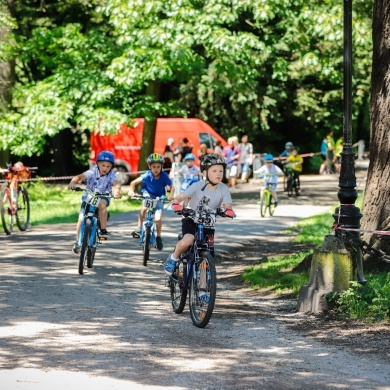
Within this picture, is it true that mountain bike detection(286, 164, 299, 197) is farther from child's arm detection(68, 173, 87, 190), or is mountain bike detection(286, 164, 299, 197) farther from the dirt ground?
the dirt ground

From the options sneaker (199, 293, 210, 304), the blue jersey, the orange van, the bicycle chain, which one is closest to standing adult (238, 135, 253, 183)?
the orange van

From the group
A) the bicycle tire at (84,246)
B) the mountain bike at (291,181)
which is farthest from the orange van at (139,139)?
the bicycle tire at (84,246)

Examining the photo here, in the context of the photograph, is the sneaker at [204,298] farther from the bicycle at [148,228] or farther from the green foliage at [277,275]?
the bicycle at [148,228]

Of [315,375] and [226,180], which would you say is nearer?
[315,375]

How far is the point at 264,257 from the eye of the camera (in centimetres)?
1634

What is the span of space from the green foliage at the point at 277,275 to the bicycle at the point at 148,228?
1382mm

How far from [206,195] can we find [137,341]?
6.61 feet

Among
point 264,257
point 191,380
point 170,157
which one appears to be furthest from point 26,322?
point 170,157

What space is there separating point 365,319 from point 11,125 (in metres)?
18.0

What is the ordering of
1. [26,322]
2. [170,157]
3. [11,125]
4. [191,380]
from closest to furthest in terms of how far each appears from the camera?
[191,380] < [26,322] < [11,125] < [170,157]

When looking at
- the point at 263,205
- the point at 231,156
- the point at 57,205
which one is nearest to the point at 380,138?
the point at 263,205

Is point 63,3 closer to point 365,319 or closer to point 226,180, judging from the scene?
point 226,180

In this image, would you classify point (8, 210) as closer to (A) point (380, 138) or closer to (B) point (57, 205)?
(A) point (380, 138)

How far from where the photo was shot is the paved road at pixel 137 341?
24.9ft
